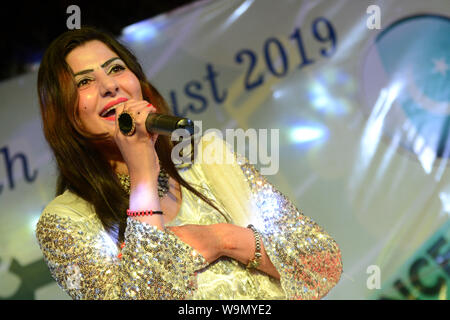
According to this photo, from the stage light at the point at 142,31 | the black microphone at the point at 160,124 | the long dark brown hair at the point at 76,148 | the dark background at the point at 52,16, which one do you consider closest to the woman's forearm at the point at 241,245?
the long dark brown hair at the point at 76,148

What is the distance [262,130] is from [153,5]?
1093mm

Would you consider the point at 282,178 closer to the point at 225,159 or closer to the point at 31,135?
the point at 225,159

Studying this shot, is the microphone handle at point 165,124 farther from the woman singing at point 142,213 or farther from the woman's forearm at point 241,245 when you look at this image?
the woman's forearm at point 241,245

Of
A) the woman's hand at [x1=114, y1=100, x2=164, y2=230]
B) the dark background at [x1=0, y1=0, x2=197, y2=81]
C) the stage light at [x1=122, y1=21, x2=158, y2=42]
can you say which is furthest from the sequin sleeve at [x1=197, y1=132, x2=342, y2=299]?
the dark background at [x1=0, y1=0, x2=197, y2=81]

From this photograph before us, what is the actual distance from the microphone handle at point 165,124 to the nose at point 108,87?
27cm

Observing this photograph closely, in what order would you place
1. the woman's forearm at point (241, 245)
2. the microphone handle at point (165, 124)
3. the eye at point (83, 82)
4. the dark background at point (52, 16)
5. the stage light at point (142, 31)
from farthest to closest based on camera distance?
the dark background at point (52, 16) < the stage light at point (142, 31) < the eye at point (83, 82) < the woman's forearm at point (241, 245) < the microphone handle at point (165, 124)

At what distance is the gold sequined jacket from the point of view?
126cm

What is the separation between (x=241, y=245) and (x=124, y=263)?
296 mm

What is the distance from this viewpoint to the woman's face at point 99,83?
145 cm

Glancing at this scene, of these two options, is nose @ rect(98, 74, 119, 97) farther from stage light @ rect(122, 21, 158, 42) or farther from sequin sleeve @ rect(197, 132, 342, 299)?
stage light @ rect(122, 21, 158, 42)

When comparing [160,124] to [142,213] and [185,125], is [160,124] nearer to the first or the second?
[185,125]

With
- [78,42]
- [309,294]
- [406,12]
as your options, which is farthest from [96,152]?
[406,12]

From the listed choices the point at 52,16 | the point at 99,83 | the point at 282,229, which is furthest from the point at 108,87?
the point at 52,16

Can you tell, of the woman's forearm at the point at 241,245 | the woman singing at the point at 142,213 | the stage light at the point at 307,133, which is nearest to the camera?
the woman singing at the point at 142,213
